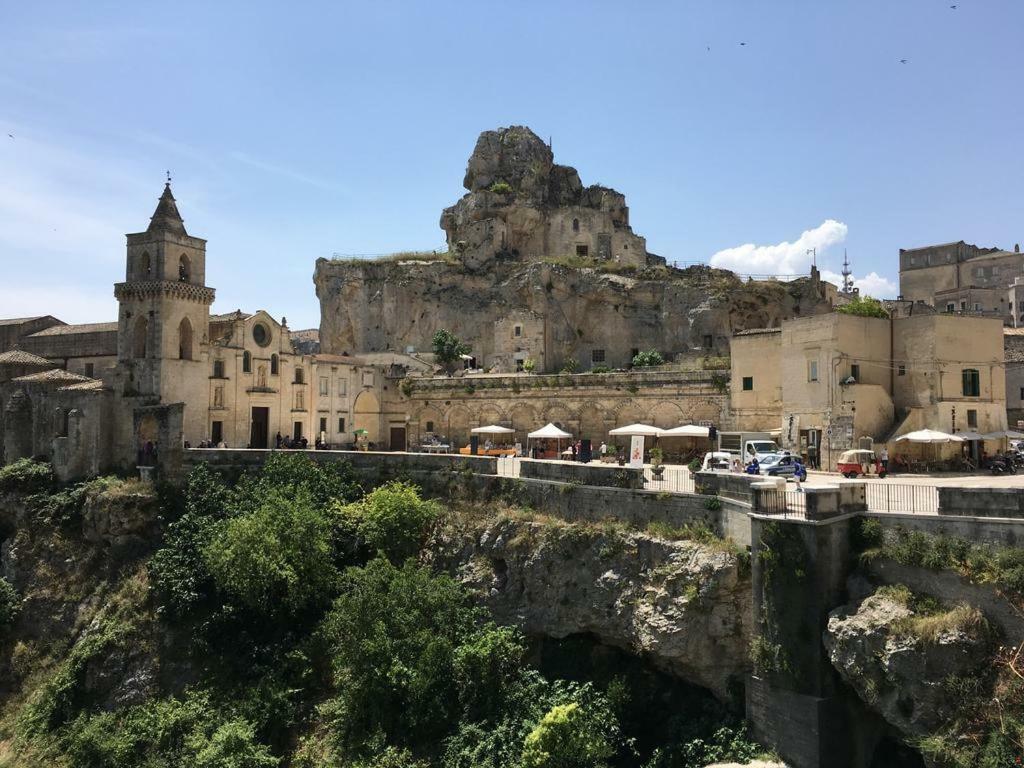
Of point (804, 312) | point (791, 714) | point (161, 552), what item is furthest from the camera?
point (804, 312)

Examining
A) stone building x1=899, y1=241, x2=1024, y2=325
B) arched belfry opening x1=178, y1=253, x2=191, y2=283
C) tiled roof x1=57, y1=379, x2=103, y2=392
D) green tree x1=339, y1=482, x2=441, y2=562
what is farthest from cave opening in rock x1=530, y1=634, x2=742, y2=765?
stone building x1=899, y1=241, x2=1024, y2=325

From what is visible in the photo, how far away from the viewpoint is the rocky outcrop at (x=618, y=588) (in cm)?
1678

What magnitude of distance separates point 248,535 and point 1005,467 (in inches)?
892

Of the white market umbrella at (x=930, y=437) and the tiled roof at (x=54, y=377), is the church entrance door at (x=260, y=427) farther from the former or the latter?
the white market umbrella at (x=930, y=437)

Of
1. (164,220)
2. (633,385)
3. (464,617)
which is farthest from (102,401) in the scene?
(633,385)

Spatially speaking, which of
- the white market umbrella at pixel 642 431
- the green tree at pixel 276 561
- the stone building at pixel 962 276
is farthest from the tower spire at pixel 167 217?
the stone building at pixel 962 276

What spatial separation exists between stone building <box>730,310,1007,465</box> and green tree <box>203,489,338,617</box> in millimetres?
16417

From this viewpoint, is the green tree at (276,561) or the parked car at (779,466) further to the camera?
the green tree at (276,561)

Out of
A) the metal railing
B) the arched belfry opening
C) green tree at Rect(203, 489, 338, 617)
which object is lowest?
green tree at Rect(203, 489, 338, 617)

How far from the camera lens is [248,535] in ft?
76.6

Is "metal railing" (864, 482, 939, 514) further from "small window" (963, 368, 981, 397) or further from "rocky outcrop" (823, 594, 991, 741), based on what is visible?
"small window" (963, 368, 981, 397)

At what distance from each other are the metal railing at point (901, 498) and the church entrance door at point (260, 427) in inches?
1056

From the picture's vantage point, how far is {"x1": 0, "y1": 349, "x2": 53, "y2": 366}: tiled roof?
35.8 meters

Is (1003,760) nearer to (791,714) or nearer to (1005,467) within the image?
(791,714)
